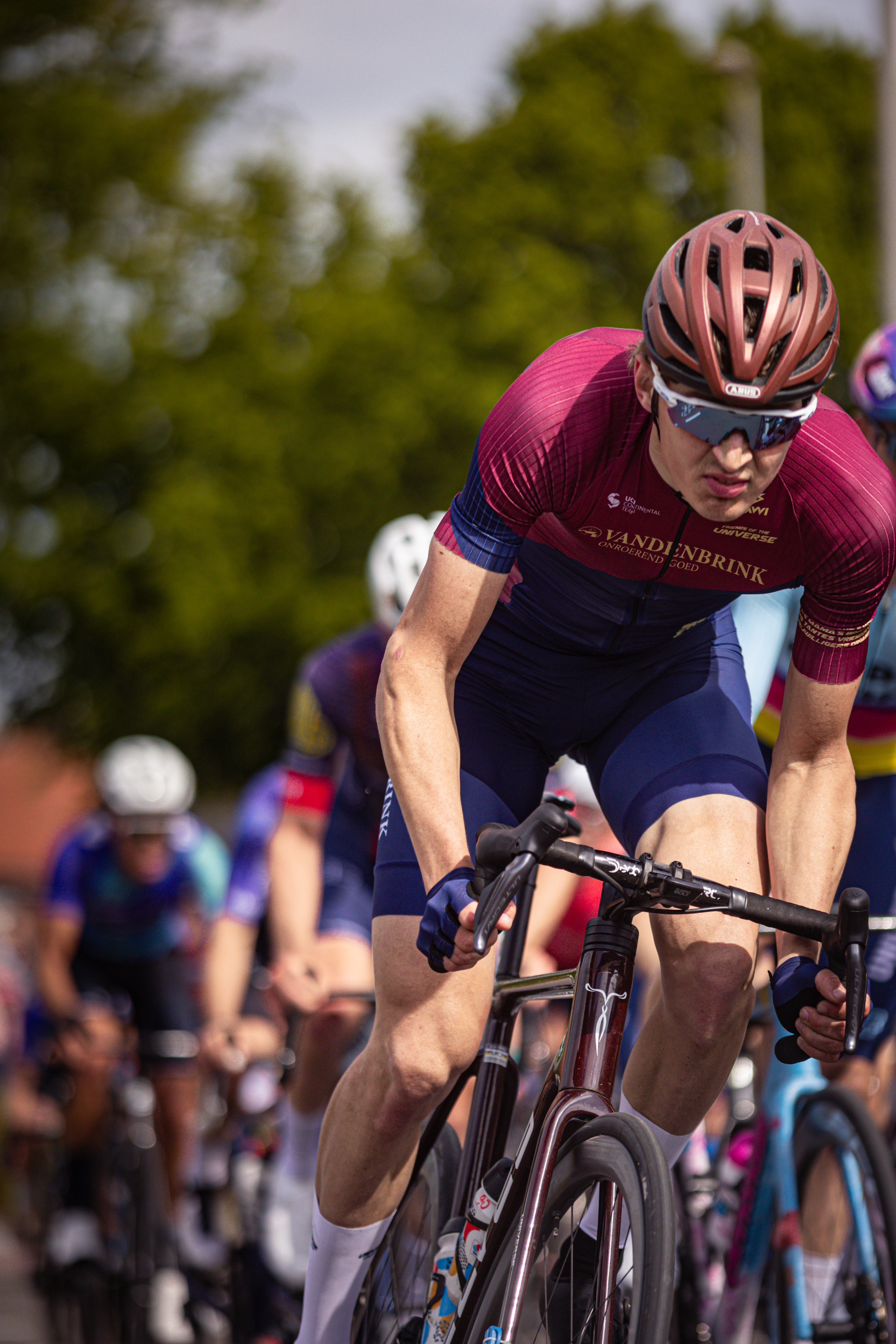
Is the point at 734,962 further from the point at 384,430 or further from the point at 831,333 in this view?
the point at 384,430

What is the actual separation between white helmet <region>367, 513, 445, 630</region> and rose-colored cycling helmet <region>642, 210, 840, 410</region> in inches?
98.1

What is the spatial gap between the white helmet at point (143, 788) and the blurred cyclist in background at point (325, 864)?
7.82 feet

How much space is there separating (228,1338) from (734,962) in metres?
4.21

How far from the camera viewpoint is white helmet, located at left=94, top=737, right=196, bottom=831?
27.0 ft

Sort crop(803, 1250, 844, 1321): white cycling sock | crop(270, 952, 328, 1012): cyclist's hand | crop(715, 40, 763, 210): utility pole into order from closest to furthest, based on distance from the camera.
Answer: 1. crop(803, 1250, 844, 1321): white cycling sock
2. crop(270, 952, 328, 1012): cyclist's hand
3. crop(715, 40, 763, 210): utility pole

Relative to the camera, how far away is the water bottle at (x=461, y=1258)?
3.21m

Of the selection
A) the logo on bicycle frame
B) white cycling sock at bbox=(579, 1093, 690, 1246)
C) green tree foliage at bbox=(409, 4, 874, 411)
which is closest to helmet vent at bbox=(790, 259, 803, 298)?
the logo on bicycle frame

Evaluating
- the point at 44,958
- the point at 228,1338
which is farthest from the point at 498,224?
the point at 228,1338

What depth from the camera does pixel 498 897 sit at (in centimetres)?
266

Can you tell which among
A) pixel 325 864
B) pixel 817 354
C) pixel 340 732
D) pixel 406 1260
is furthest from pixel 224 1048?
pixel 817 354

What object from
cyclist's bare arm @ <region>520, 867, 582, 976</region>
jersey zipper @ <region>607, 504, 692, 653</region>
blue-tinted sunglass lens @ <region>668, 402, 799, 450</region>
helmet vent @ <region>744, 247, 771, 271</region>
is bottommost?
cyclist's bare arm @ <region>520, 867, 582, 976</region>

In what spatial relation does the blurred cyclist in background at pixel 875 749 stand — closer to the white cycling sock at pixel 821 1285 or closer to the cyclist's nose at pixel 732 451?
the white cycling sock at pixel 821 1285

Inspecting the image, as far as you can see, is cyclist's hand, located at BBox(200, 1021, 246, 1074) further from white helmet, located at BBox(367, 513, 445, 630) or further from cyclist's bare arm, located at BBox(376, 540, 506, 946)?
cyclist's bare arm, located at BBox(376, 540, 506, 946)

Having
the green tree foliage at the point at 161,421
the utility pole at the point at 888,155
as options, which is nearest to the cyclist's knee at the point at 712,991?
the utility pole at the point at 888,155
